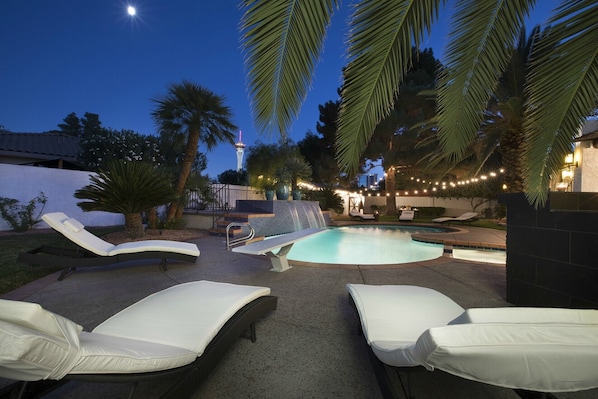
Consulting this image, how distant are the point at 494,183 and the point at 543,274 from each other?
1846 cm

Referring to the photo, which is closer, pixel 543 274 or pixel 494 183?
pixel 543 274

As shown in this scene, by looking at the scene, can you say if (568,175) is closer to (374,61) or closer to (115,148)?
(374,61)

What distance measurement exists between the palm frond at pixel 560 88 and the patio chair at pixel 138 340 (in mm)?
Result: 2638

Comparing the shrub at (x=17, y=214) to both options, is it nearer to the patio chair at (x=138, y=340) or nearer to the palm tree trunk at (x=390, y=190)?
the patio chair at (x=138, y=340)

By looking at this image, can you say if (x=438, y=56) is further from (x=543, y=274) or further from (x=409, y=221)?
(x=409, y=221)

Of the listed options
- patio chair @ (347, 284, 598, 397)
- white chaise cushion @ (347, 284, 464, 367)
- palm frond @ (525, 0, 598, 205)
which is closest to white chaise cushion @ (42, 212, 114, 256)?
white chaise cushion @ (347, 284, 464, 367)

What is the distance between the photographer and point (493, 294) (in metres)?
3.53

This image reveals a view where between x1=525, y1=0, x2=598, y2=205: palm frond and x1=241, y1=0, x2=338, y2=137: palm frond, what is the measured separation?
1611mm

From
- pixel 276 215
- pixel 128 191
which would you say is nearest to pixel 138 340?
pixel 128 191

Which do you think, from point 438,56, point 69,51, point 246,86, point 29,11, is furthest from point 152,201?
point 69,51

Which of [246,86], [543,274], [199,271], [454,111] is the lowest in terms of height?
[199,271]

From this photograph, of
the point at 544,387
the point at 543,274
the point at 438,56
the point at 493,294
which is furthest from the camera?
the point at 493,294

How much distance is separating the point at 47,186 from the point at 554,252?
13.6 m

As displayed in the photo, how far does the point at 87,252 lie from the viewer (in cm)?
440
